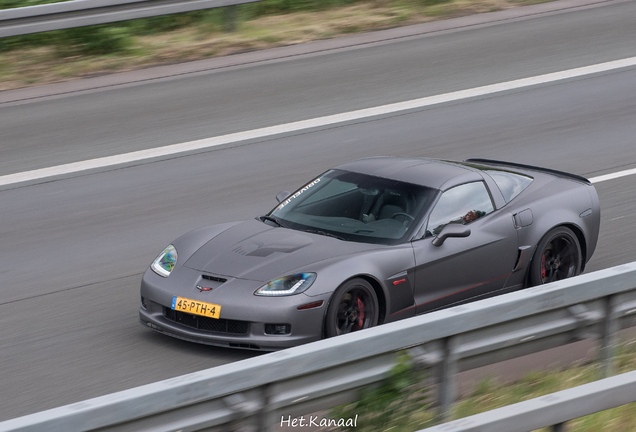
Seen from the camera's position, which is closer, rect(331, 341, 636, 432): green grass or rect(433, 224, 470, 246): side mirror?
rect(331, 341, 636, 432): green grass

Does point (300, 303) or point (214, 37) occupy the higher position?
point (214, 37)

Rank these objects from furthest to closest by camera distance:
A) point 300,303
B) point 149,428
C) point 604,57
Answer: point 604,57
point 300,303
point 149,428

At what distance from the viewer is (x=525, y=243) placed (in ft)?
25.1

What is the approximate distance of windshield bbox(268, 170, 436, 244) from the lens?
23.6 feet

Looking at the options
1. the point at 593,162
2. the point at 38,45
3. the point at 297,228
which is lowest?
the point at 593,162

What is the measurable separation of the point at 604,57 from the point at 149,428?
1358cm

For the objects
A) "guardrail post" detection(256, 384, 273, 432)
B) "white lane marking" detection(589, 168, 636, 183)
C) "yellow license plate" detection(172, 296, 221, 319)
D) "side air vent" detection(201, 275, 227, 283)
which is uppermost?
"guardrail post" detection(256, 384, 273, 432)

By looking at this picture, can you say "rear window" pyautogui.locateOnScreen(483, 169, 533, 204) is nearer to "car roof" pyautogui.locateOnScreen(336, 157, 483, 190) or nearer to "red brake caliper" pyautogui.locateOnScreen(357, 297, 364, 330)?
"car roof" pyautogui.locateOnScreen(336, 157, 483, 190)

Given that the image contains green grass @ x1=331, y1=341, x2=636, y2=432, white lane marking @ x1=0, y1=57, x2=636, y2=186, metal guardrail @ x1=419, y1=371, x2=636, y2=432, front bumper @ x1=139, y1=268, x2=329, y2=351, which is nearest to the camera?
metal guardrail @ x1=419, y1=371, x2=636, y2=432

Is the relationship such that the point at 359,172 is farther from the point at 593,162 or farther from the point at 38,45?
the point at 38,45

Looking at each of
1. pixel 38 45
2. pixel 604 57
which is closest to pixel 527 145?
pixel 604 57

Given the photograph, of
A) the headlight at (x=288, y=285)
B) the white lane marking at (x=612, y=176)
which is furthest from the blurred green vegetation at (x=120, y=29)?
the headlight at (x=288, y=285)

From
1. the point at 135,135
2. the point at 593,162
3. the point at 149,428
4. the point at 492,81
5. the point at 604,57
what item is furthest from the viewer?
the point at 604,57

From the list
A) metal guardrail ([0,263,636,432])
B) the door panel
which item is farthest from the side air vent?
metal guardrail ([0,263,636,432])
